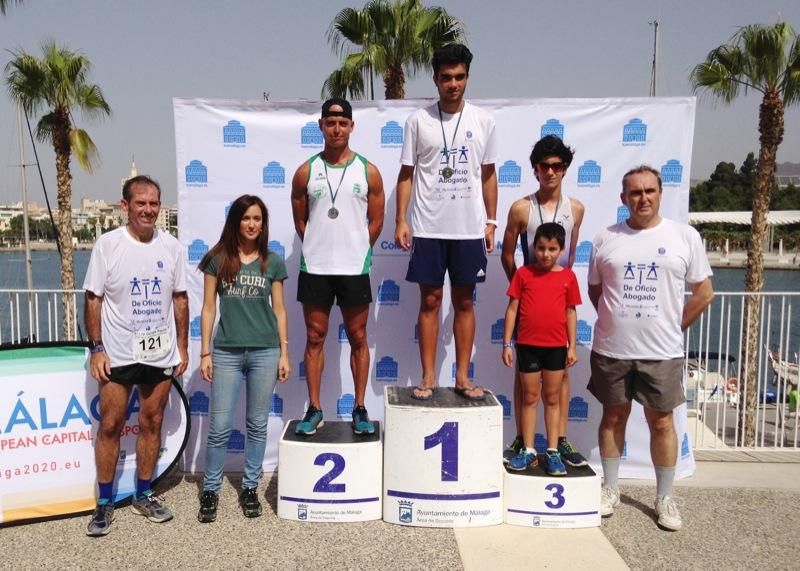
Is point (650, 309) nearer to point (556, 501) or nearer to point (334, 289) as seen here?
point (556, 501)

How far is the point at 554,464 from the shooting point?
3164 mm

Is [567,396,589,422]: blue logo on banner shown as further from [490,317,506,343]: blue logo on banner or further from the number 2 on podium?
the number 2 on podium

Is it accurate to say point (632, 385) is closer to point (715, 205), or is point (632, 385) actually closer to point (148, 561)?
point (148, 561)

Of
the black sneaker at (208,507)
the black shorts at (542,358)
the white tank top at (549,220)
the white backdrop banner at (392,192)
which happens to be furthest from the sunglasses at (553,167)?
the black sneaker at (208,507)

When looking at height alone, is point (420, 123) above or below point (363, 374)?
above

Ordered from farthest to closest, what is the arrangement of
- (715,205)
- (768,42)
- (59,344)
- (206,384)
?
(715,205)
(768,42)
(206,384)
(59,344)

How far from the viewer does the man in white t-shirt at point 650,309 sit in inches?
121

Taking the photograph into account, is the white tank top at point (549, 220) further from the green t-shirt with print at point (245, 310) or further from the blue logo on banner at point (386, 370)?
the green t-shirt with print at point (245, 310)

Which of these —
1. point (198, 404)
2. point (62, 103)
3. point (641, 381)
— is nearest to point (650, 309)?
point (641, 381)

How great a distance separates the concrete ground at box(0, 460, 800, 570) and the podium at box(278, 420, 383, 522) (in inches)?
2.6

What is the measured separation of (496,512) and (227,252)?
6.42 feet

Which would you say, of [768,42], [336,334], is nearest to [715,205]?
[768,42]

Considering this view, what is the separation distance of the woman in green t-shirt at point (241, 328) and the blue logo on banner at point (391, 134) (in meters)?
1.14

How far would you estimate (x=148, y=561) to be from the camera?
108 inches
